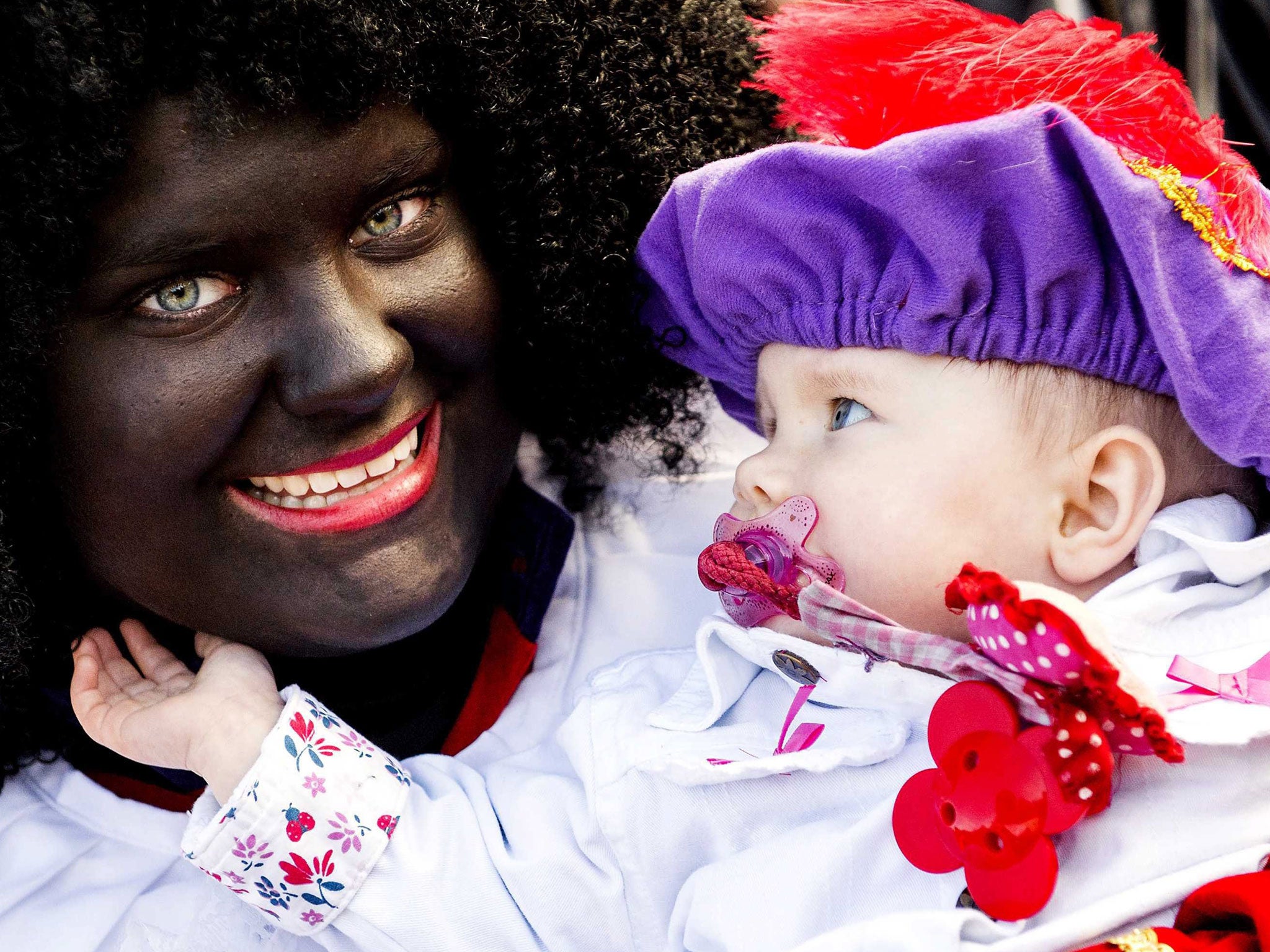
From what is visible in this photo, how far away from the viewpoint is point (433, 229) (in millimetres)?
1773

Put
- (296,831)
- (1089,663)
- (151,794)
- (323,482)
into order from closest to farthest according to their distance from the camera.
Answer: (1089,663) → (296,831) → (323,482) → (151,794)

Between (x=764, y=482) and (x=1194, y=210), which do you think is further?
(x=764, y=482)

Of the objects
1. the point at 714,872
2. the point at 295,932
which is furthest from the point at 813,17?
the point at 295,932

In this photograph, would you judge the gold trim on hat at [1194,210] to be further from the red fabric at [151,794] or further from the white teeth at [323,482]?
the red fabric at [151,794]

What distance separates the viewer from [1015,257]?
1.56 metres

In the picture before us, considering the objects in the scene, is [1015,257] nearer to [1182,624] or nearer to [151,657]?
[1182,624]

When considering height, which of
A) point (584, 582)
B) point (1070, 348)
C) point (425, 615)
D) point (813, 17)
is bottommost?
point (584, 582)

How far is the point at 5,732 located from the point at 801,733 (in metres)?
1.28

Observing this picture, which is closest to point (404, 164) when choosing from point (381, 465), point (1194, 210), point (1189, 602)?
point (381, 465)

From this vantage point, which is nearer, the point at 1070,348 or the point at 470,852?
the point at 1070,348

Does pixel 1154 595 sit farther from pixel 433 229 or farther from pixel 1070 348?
pixel 433 229

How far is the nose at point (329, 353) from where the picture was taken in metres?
1.59

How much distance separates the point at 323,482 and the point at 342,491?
32 millimetres

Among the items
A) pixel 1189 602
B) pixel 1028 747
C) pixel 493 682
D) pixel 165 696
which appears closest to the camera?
pixel 1028 747
